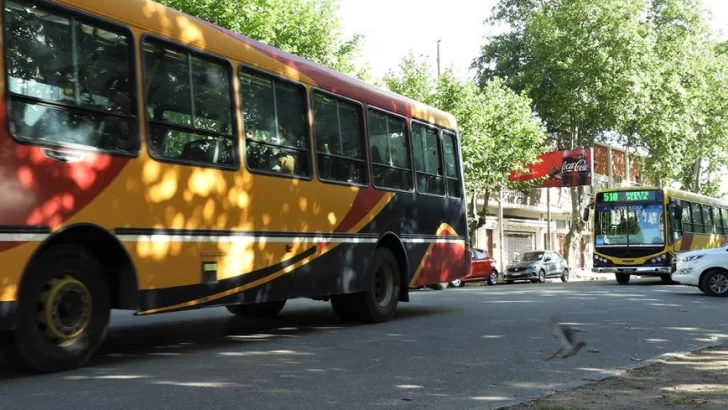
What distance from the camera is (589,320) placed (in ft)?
36.1

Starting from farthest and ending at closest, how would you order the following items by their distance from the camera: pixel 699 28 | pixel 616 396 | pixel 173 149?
pixel 699 28, pixel 173 149, pixel 616 396

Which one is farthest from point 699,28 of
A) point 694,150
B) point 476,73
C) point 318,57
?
point 318,57

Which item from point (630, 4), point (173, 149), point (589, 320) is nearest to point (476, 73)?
point (630, 4)

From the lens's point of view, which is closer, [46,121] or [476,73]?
[46,121]

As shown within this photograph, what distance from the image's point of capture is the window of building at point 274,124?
327 inches

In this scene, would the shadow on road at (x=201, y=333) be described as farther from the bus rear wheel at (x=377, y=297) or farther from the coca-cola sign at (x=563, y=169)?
the coca-cola sign at (x=563, y=169)

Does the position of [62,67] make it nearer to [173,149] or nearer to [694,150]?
[173,149]

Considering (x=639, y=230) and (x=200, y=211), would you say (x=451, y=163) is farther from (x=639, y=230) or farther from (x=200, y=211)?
(x=639, y=230)

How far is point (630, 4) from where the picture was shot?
32.8 meters

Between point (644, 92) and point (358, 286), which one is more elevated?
point (644, 92)

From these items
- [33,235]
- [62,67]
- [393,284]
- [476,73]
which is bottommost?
[393,284]

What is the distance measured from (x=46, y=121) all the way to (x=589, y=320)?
808 centimetres

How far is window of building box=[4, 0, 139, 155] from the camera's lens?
5.93m

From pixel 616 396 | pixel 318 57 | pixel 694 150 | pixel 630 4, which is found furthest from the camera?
pixel 694 150
